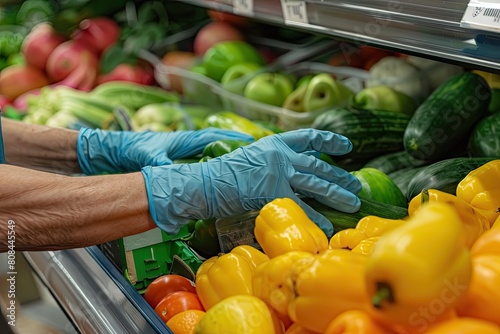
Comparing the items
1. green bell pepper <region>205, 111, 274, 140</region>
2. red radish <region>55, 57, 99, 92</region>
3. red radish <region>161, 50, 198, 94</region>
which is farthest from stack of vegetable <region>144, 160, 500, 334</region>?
red radish <region>55, 57, 99, 92</region>

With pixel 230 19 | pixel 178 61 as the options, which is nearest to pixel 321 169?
pixel 178 61

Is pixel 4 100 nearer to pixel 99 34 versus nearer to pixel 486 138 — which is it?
pixel 99 34

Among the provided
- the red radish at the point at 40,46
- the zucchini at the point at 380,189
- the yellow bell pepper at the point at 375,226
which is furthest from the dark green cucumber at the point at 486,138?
the red radish at the point at 40,46

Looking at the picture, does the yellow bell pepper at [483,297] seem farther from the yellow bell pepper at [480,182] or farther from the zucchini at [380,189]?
the zucchini at [380,189]

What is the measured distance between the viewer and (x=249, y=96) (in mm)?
2711

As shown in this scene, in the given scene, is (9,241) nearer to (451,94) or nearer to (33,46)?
(451,94)

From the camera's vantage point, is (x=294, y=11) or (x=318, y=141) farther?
(x=294, y=11)

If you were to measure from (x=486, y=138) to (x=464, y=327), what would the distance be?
41.0 inches

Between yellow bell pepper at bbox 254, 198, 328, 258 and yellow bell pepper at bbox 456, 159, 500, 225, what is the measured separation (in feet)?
1.12

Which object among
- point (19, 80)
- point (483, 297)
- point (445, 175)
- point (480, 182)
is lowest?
point (19, 80)

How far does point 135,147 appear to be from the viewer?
7.23 feet

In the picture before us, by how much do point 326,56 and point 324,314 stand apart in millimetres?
2025

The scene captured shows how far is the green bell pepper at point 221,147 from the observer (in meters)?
1.94

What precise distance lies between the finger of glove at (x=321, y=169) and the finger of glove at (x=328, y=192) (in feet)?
0.09
